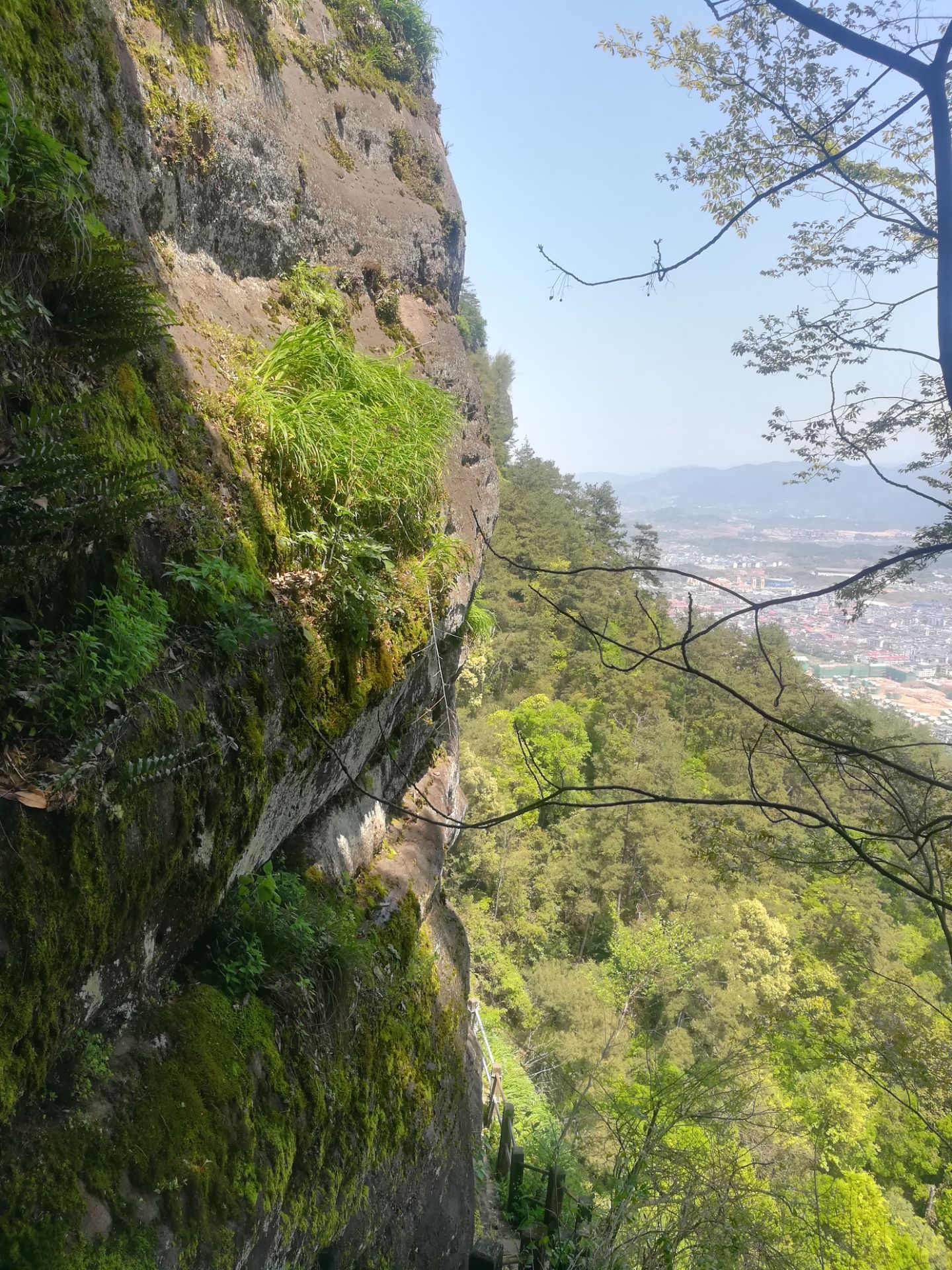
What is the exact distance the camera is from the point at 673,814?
84.9ft

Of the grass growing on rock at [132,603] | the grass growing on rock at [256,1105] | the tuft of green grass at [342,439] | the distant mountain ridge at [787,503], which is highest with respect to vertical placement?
the distant mountain ridge at [787,503]

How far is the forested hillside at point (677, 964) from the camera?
28.1 feet

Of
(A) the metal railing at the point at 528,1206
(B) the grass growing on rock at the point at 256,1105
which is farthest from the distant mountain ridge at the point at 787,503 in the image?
(B) the grass growing on rock at the point at 256,1105

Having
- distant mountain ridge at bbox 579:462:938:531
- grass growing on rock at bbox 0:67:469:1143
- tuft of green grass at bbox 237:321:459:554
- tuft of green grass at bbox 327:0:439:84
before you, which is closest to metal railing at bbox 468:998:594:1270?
grass growing on rock at bbox 0:67:469:1143

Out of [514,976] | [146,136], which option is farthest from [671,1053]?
[146,136]

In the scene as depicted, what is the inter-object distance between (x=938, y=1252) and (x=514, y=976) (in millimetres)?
11683

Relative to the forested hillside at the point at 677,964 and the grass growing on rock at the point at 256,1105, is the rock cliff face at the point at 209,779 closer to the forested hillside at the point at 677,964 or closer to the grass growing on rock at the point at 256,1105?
the grass growing on rock at the point at 256,1105

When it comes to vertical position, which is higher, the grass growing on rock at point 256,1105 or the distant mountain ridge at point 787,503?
the distant mountain ridge at point 787,503

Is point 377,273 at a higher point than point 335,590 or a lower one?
higher

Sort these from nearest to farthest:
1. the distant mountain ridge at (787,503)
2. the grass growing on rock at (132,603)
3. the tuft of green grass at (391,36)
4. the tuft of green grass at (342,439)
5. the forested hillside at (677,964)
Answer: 1. the grass growing on rock at (132,603)
2. the tuft of green grass at (342,439)
3. the tuft of green grass at (391,36)
4. the forested hillside at (677,964)
5. the distant mountain ridge at (787,503)

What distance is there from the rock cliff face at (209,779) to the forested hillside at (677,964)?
8.07 ft

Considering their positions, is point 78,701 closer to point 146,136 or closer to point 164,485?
point 164,485

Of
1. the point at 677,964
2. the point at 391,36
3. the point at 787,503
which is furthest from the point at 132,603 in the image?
the point at 787,503

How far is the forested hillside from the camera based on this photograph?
856 cm
